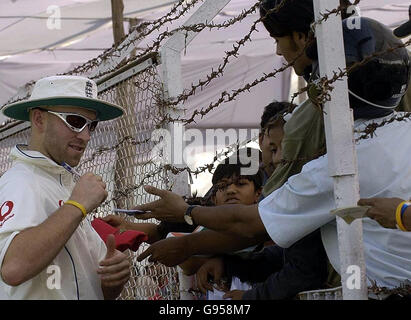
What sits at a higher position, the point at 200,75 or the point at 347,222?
the point at 200,75

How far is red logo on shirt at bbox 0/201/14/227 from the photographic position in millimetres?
2842

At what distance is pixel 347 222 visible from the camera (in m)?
2.55

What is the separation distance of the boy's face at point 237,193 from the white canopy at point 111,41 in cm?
598

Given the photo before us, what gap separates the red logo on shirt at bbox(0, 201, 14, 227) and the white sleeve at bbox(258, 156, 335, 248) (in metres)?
0.92

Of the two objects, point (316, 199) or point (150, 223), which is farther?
point (150, 223)

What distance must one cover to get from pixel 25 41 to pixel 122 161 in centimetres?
766

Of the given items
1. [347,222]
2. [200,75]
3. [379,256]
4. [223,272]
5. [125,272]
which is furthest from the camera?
[200,75]

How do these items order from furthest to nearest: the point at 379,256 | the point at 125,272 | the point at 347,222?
the point at 125,272 < the point at 379,256 < the point at 347,222

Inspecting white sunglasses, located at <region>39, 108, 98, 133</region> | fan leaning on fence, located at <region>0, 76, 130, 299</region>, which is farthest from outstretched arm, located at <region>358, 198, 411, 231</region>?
white sunglasses, located at <region>39, 108, 98, 133</region>

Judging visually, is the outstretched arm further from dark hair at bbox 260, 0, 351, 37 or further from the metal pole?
dark hair at bbox 260, 0, 351, 37

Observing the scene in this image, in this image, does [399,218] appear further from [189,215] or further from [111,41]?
[111,41]

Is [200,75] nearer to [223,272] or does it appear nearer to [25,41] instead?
[25,41]

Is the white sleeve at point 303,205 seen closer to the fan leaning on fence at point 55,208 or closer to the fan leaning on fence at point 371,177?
the fan leaning on fence at point 371,177

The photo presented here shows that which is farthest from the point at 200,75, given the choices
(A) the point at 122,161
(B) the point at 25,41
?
(A) the point at 122,161
